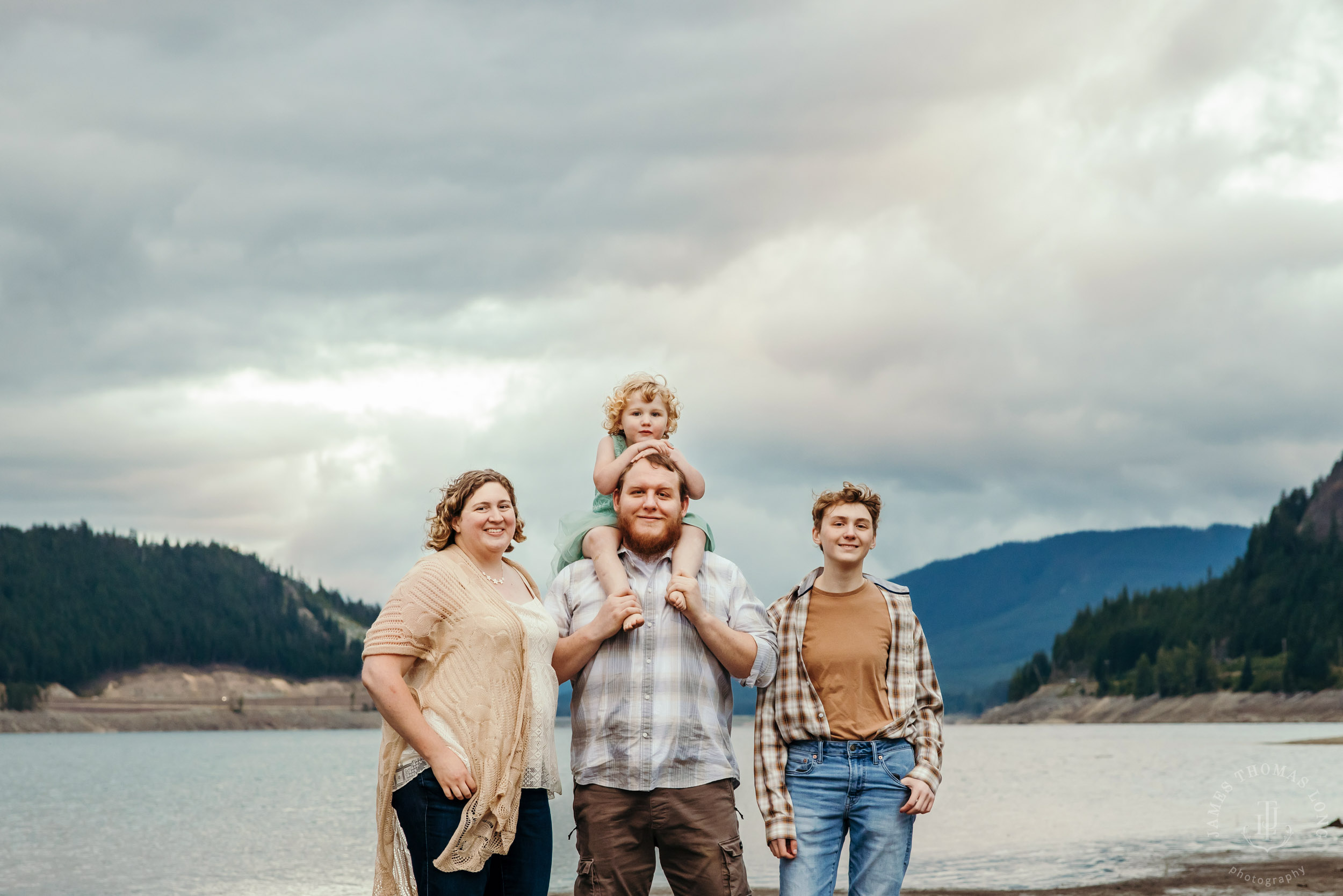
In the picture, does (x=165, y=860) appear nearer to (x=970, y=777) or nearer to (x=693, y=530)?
(x=693, y=530)

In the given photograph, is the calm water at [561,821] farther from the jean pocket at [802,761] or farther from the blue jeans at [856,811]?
the jean pocket at [802,761]

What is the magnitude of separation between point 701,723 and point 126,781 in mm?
88828

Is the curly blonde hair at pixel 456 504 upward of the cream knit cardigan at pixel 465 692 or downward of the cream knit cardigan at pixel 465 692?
upward

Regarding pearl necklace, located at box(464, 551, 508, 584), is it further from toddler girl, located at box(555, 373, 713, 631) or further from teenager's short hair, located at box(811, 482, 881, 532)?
teenager's short hair, located at box(811, 482, 881, 532)

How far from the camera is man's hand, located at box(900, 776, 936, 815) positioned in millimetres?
6742

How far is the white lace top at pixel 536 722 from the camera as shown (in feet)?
20.5

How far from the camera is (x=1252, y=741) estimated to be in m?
102

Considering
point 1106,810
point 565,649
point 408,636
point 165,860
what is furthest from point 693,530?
point 1106,810

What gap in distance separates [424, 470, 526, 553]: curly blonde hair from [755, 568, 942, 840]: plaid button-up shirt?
5.55 feet

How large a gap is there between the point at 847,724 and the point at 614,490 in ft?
6.26

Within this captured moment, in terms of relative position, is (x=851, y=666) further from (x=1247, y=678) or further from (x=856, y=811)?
(x=1247, y=678)

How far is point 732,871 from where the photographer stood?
6324 millimetres

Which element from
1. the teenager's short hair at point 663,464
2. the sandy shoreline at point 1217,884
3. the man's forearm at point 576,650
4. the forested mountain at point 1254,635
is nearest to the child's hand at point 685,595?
the man's forearm at point 576,650

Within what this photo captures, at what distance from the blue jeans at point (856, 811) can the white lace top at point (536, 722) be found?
4.60ft
